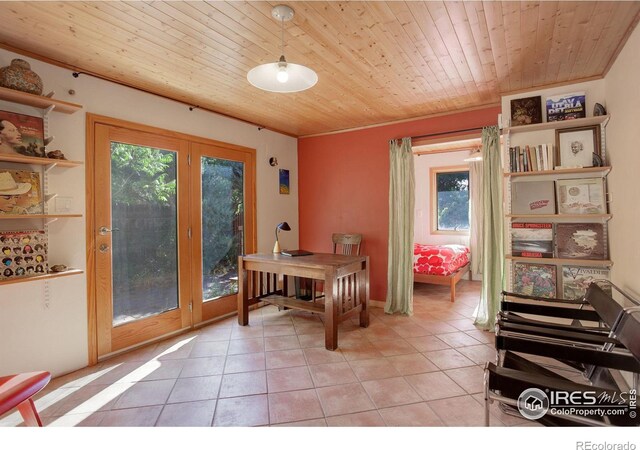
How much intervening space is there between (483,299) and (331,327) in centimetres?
176

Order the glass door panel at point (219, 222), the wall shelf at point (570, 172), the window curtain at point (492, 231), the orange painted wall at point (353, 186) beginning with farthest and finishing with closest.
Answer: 1. the orange painted wall at point (353, 186)
2. the glass door panel at point (219, 222)
3. the window curtain at point (492, 231)
4. the wall shelf at point (570, 172)

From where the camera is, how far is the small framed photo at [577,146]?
2711mm

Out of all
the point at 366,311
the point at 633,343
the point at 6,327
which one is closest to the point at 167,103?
the point at 6,327

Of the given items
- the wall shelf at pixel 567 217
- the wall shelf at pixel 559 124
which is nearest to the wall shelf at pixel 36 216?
the wall shelf at pixel 567 217

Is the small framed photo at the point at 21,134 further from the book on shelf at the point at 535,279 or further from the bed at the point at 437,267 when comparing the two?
the bed at the point at 437,267

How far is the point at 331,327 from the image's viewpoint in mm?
2953

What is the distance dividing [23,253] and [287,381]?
2056 mm

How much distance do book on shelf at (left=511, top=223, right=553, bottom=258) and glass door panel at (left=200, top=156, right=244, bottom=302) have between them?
301cm

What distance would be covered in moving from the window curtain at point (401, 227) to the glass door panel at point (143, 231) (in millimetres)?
2502

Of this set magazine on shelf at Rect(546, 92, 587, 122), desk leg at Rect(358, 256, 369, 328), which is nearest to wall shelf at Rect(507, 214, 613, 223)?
magazine on shelf at Rect(546, 92, 587, 122)

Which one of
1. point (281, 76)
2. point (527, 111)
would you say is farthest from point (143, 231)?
point (527, 111)

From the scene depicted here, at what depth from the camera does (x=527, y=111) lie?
304cm

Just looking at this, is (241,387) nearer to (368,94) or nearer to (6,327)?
(6,327)

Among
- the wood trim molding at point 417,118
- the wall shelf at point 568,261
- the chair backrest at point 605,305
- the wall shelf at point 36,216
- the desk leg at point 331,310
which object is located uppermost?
the wood trim molding at point 417,118
